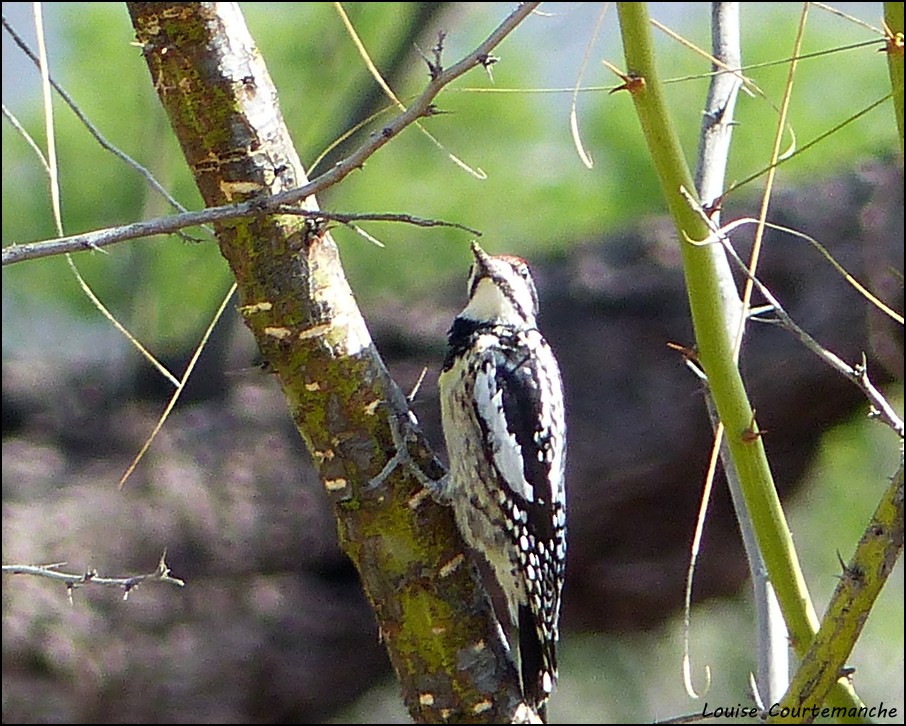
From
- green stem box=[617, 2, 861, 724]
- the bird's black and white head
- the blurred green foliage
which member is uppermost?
the blurred green foliage

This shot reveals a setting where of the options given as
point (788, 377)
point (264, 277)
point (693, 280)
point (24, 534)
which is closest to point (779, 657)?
point (693, 280)

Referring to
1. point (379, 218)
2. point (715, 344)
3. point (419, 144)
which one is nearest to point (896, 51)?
point (715, 344)

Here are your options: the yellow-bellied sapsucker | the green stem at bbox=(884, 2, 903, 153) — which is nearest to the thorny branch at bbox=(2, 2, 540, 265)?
the green stem at bbox=(884, 2, 903, 153)

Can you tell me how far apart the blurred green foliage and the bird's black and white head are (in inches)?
70.5

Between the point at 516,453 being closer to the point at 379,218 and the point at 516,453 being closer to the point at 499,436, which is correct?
the point at 499,436

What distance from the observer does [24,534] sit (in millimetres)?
3863

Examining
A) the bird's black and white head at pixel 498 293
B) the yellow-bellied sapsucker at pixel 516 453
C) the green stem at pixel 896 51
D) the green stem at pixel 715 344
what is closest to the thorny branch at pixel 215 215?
the green stem at pixel 715 344

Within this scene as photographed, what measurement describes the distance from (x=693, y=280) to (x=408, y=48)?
3.00 meters

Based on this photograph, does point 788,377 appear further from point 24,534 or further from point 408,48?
point 24,534

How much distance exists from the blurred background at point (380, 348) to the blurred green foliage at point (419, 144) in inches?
0.6

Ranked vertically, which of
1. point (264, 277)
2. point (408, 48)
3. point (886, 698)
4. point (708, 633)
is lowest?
point (886, 698)

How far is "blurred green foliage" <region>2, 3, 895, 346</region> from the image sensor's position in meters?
4.89

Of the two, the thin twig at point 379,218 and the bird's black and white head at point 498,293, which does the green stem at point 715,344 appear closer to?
the thin twig at point 379,218

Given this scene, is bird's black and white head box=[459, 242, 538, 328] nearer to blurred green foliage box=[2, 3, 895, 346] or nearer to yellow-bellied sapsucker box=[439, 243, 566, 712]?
yellow-bellied sapsucker box=[439, 243, 566, 712]
